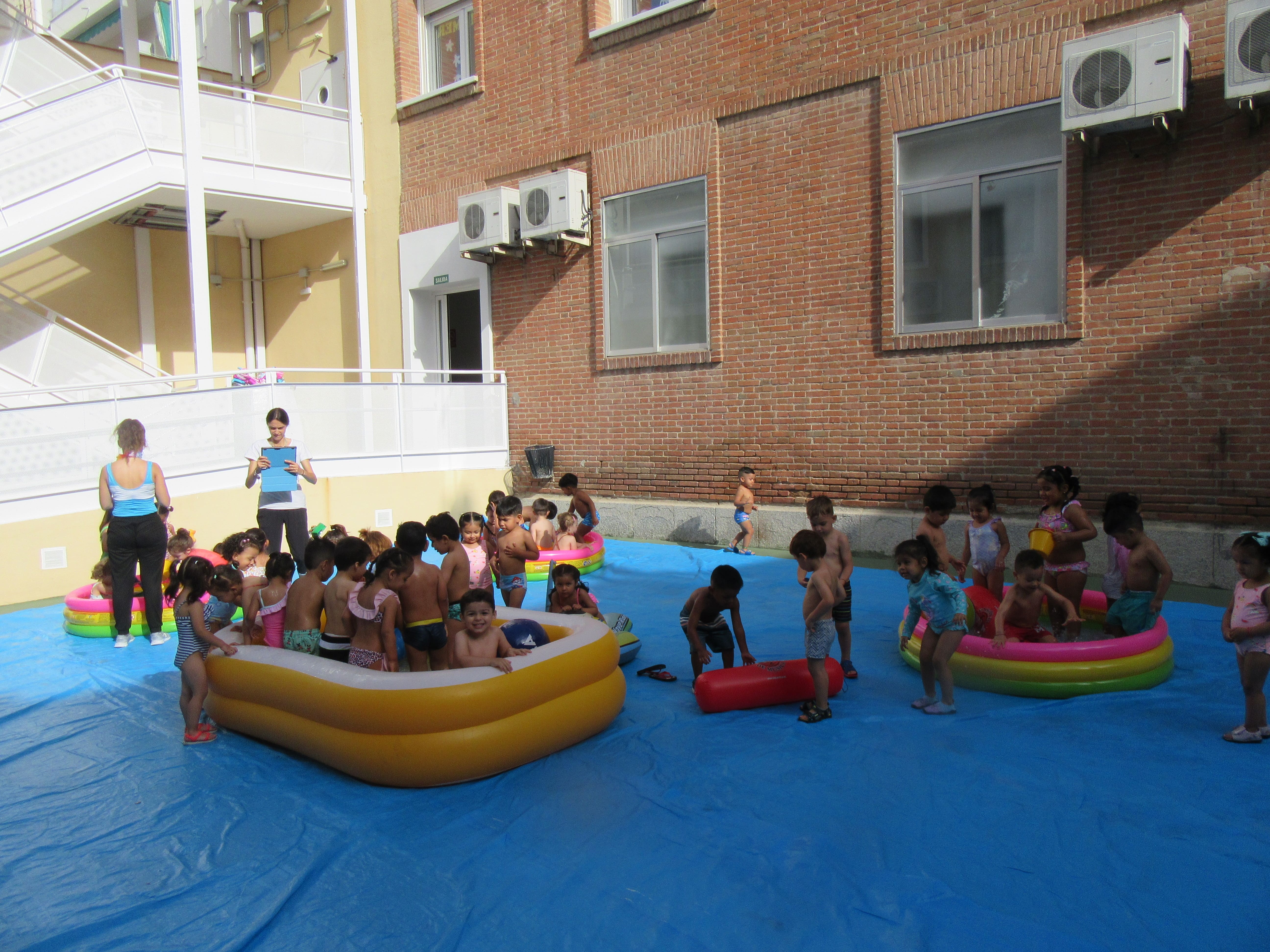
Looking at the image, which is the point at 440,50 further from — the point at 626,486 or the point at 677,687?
the point at 677,687

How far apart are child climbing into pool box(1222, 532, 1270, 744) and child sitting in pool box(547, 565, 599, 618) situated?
13.1 ft

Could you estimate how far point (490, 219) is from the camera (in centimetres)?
1323

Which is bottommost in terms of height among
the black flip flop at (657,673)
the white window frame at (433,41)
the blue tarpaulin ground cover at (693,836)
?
the blue tarpaulin ground cover at (693,836)

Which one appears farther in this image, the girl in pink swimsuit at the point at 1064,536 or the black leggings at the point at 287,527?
the black leggings at the point at 287,527

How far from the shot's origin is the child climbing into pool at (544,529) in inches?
396

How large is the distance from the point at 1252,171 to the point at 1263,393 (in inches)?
75.7

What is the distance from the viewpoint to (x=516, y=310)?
13844 mm

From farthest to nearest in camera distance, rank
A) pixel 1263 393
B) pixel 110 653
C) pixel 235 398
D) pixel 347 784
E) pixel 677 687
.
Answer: pixel 235 398
pixel 1263 393
pixel 110 653
pixel 677 687
pixel 347 784

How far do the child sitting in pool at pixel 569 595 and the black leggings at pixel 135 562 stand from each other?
330cm

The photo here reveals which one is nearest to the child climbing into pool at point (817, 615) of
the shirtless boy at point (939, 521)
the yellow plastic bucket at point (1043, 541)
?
the shirtless boy at point (939, 521)

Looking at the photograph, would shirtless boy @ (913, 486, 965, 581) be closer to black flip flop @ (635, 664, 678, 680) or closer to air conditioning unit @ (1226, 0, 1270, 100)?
black flip flop @ (635, 664, 678, 680)

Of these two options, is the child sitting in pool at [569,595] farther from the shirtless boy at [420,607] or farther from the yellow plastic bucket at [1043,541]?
the yellow plastic bucket at [1043,541]

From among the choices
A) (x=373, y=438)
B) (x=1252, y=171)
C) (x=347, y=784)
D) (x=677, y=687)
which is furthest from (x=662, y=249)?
(x=347, y=784)

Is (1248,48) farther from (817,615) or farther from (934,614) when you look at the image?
(817,615)
